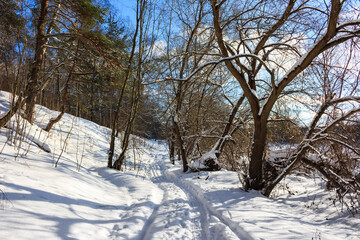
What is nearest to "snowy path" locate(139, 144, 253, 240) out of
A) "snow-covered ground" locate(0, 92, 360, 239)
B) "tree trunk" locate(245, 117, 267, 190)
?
"snow-covered ground" locate(0, 92, 360, 239)

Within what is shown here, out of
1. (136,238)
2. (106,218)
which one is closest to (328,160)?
(136,238)

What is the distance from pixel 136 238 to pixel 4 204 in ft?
5.22

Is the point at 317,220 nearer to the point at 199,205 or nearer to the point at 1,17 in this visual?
the point at 199,205

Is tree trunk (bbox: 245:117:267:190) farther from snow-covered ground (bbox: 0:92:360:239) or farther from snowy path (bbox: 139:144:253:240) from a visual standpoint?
snowy path (bbox: 139:144:253:240)

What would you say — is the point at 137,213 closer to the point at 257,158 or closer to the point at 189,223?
the point at 189,223

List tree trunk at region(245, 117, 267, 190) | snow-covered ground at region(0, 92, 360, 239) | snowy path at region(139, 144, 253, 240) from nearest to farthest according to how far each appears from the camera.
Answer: snow-covered ground at region(0, 92, 360, 239), snowy path at region(139, 144, 253, 240), tree trunk at region(245, 117, 267, 190)

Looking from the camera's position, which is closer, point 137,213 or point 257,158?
point 137,213

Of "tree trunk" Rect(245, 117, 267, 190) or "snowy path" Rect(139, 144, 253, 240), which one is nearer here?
"snowy path" Rect(139, 144, 253, 240)

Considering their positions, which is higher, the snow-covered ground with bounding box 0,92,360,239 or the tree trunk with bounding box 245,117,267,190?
the tree trunk with bounding box 245,117,267,190

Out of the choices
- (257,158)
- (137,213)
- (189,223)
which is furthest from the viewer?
(257,158)

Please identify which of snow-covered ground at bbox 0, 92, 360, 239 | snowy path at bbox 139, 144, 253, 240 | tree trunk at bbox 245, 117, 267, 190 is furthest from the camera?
tree trunk at bbox 245, 117, 267, 190

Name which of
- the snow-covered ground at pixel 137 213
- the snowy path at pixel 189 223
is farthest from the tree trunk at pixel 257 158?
the snowy path at pixel 189 223

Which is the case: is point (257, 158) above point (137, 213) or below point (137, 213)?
above

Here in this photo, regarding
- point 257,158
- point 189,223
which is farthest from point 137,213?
point 257,158
